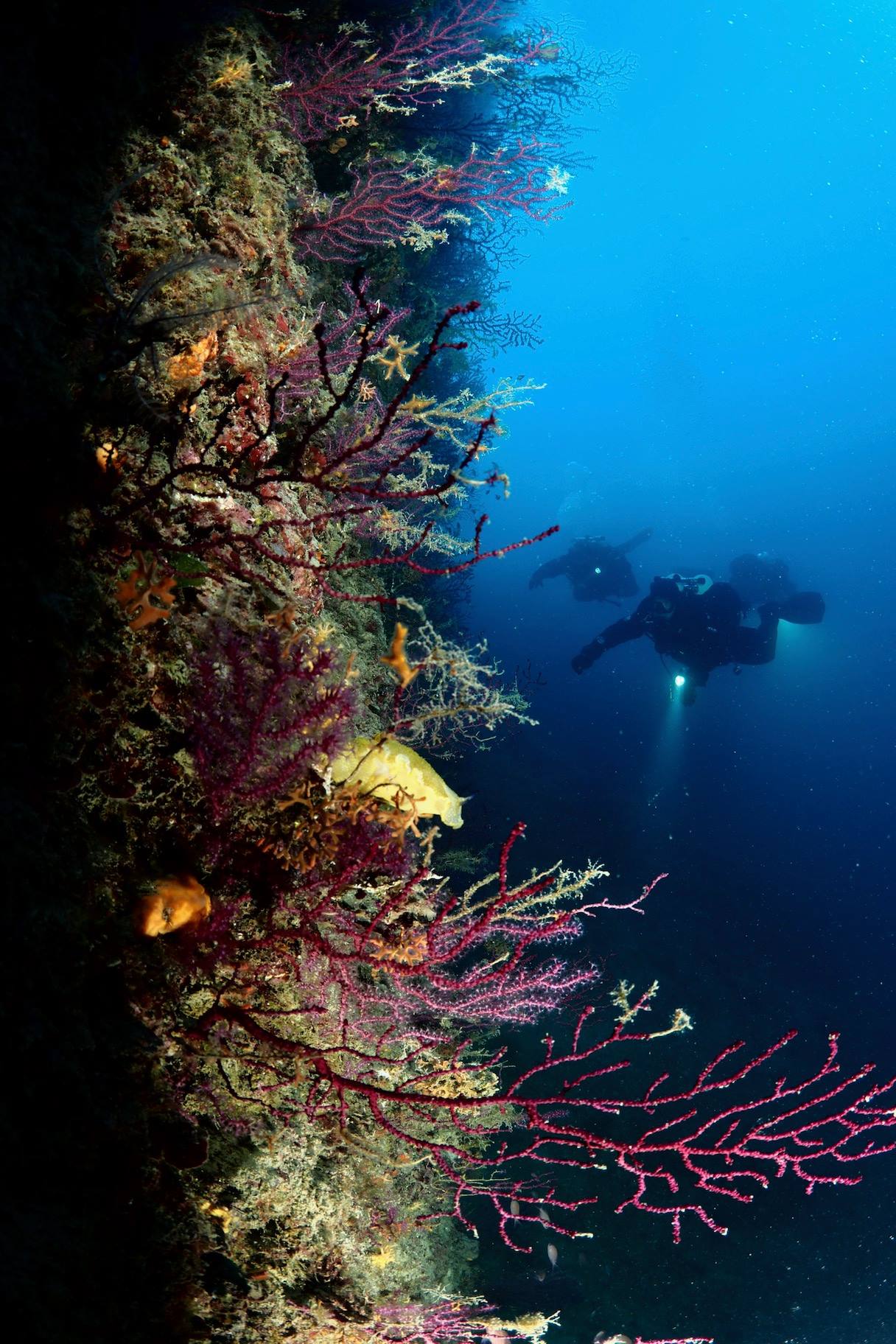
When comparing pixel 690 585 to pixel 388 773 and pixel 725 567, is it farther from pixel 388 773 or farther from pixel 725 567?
pixel 725 567

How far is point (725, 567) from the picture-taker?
63.4 metres

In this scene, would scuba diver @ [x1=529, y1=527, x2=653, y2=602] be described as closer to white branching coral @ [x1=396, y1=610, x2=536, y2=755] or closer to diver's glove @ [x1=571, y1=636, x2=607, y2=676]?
diver's glove @ [x1=571, y1=636, x2=607, y2=676]

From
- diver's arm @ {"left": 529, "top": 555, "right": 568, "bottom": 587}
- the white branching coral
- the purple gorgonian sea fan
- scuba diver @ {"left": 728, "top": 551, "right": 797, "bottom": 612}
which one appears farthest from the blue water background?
scuba diver @ {"left": 728, "top": 551, "right": 797, "bottom": 612}

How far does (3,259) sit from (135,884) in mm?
1829

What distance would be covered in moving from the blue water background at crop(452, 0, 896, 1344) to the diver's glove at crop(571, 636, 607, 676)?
3.32 meters

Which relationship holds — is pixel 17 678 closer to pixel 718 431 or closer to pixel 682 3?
pixel 682 3

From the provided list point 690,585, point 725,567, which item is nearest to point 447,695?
point 690,585

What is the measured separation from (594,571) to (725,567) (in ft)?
155

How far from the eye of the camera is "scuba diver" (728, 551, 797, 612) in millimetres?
21047

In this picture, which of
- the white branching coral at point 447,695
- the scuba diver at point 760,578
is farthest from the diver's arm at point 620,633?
the scuba diver at point 760,578

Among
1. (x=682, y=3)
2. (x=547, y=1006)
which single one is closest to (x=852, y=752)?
(x=547, y=1006)

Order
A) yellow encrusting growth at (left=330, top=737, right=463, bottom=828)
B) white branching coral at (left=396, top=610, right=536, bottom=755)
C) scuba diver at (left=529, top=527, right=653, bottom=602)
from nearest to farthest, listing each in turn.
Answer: yellow encrusting growth at (left=330, top=737, right=463, bottom=828), white branching coral at (left=396, top=610, right=536, bottom=755), scuba diver at (left=529, top=527, right=653, bottom=602)

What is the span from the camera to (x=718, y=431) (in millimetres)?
93188

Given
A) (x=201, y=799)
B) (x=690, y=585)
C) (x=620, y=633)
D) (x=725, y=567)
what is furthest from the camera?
(x=725, y=567)
